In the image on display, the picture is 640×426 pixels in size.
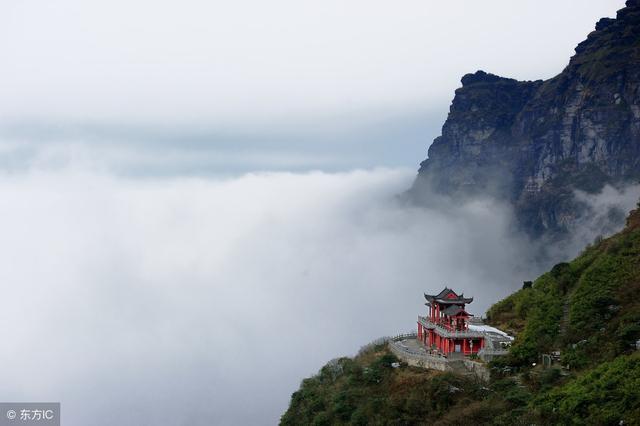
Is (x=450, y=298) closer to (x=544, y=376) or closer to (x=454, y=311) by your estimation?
(x=454, y=311)

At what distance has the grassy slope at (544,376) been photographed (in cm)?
5388

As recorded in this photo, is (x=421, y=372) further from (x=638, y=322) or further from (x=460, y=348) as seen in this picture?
(x=638, y=322)

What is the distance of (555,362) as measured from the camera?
211 feet

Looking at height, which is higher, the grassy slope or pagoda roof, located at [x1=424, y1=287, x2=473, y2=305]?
pagoda roof, located at [x1=424, y1=287, x2=473, y2=305]

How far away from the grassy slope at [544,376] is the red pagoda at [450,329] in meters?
4.69

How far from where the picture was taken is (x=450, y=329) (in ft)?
248

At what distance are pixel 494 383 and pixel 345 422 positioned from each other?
46.4 feet

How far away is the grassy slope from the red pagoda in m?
4.69

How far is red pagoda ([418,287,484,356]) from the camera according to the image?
7394cm

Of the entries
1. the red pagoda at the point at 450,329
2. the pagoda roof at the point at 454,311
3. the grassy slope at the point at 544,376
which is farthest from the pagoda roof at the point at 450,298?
the grassy slope at the point at 544,376

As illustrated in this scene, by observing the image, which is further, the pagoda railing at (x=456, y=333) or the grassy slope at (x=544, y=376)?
the pagoda railing at (x=456, y=333)

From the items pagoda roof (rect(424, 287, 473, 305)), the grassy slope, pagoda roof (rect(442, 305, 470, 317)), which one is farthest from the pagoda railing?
the grassy slope

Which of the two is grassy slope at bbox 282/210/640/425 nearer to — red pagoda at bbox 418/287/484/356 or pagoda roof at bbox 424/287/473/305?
red pagoda at bbox 418/287/484/356

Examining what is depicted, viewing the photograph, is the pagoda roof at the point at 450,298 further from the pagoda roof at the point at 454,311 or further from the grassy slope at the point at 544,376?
the grassy slope at the point at 544,376
